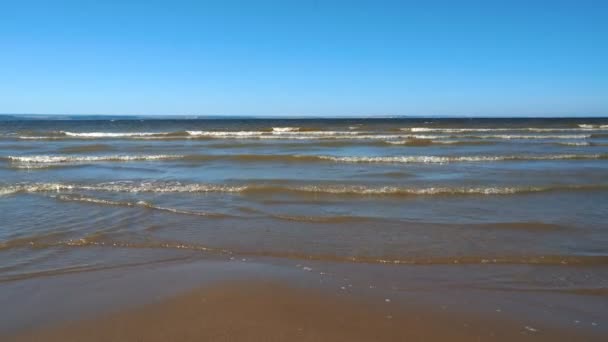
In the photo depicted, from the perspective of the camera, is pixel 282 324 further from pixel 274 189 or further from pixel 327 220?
pixel 274 189

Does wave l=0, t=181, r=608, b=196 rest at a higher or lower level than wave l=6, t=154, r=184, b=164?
lower

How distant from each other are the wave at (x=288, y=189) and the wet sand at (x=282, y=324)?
6266 mm

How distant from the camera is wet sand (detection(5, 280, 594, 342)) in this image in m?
3.85

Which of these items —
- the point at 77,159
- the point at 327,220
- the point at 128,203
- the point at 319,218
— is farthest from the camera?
the point at 77,159

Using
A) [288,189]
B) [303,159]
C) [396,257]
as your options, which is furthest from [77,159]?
[396,257]

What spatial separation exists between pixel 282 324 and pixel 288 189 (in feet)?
23.3

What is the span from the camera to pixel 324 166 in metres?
16.1

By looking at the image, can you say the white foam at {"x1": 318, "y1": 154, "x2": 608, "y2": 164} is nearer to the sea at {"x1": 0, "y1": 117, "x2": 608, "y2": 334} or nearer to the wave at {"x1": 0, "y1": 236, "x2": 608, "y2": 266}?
the sea at {"x1": 0, "y1": 117, "x2": 608, "y2": 334}

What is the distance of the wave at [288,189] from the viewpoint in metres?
10.7

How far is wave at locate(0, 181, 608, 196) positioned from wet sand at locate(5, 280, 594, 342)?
6266 millimetres

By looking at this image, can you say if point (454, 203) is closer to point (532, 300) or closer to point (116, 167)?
point (532, 300)

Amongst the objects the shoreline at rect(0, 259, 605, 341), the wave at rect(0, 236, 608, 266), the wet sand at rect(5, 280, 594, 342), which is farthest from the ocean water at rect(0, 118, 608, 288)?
the wet sand at rect(5, 280, 594, 342)

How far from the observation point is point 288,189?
36.5 ft

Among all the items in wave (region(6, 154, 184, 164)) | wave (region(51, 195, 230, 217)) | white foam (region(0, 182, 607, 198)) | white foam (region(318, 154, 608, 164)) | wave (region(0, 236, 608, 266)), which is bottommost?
wave (region(0, 236, 608, 266))
